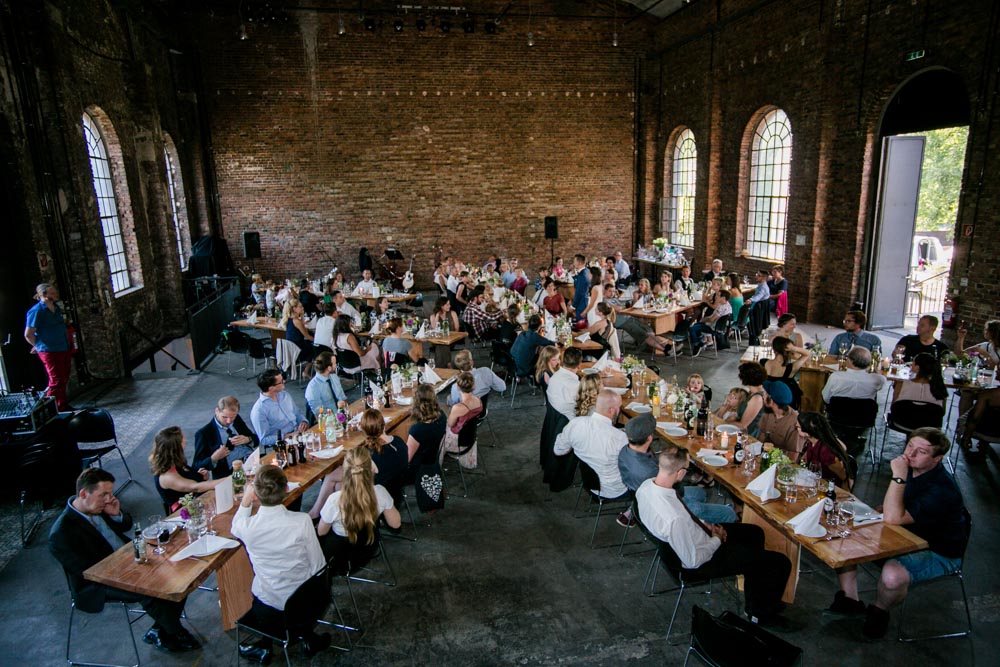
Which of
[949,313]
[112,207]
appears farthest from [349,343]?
[949,313]

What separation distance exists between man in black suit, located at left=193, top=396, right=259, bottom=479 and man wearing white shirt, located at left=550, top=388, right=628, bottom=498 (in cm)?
304

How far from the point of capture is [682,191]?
18750 millimetres

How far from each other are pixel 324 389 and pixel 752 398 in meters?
4.21

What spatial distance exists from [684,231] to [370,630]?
53.8ft

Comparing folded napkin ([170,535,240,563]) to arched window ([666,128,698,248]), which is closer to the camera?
folded napkin ([170,535,240,563])

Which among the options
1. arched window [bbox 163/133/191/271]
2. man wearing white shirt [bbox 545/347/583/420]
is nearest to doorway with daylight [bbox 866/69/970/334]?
man wearing white shirt [bbox 545/347/583/420]

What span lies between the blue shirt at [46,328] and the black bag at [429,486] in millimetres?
6298

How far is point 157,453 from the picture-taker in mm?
5055

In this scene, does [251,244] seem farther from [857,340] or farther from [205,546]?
[857,340]

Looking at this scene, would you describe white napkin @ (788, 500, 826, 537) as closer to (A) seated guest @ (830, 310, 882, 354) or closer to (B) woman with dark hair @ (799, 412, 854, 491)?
(B) woman with dark hair @ (799, 412, 854, 491)

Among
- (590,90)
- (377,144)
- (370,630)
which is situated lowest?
(370,630)

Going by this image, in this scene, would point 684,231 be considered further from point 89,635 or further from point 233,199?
point 89,635

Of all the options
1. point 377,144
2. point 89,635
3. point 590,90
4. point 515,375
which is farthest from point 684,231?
point 89,635

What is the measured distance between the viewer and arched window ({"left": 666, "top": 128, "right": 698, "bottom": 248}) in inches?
714
